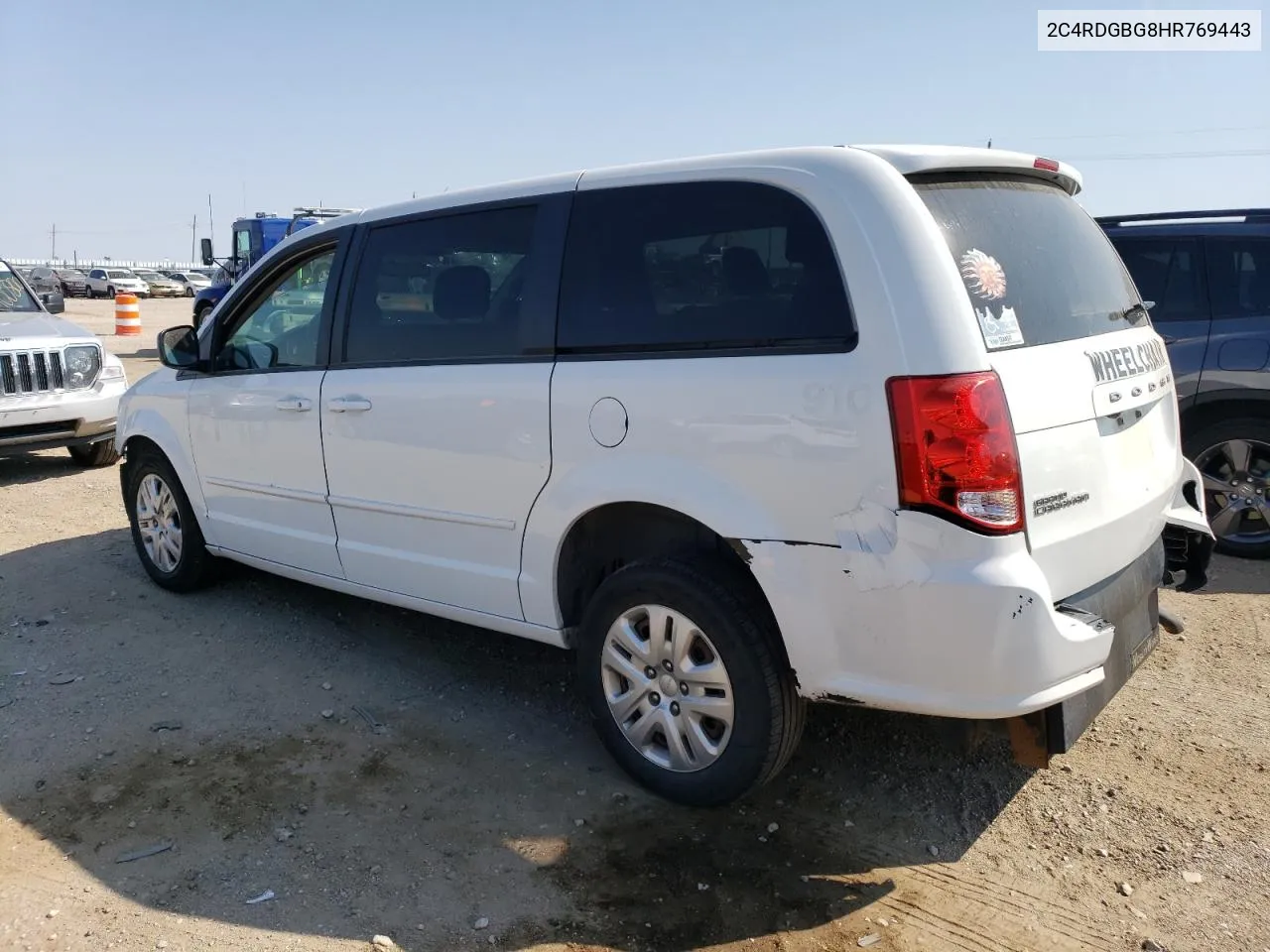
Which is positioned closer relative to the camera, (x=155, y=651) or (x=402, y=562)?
(x=402, y=562)

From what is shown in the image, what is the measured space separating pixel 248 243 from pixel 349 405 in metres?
18.8

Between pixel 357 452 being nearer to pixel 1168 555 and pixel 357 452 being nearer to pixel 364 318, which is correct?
pixel 364 318

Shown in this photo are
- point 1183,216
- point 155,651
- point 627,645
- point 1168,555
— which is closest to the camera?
point 627,645

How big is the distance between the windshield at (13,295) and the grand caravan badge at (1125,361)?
9.28 metres

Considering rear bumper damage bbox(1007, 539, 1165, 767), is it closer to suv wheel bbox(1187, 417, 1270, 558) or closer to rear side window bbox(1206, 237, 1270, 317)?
suv wheel bbox(1187, 417, 1270, 558)

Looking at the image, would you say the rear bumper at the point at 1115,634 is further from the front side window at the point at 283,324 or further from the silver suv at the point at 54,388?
the silver suv at the point at 54,388

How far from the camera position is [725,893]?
2.92 metres

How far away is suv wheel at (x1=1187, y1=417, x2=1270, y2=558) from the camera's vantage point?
5.82 metres

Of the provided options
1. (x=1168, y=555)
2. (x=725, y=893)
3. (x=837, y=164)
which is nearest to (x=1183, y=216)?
(x=1168, y=555)

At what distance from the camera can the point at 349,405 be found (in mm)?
4113

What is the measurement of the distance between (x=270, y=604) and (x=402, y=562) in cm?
162

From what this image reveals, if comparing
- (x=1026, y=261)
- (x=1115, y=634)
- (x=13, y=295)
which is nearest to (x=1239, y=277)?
(x=1026, y=261)

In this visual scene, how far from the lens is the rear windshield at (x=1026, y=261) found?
2.84 meters

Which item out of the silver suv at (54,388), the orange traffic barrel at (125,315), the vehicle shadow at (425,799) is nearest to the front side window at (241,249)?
the orange traffic barrel at (125,315)
